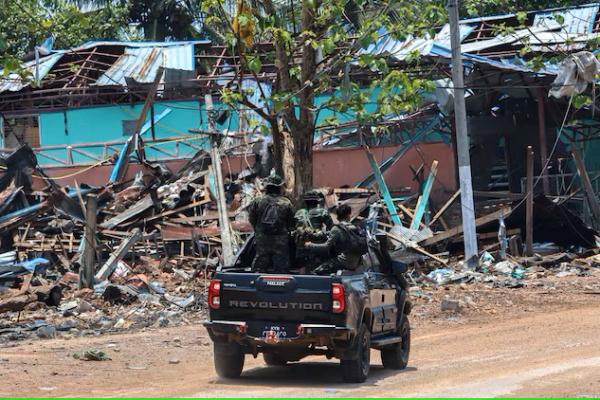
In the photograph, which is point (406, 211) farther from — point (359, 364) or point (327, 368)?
point (359, 364)

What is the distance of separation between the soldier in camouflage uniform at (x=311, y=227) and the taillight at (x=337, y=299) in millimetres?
985

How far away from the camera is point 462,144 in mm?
21625

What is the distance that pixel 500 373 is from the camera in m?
10.8

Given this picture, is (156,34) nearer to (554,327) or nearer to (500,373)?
(554,327)

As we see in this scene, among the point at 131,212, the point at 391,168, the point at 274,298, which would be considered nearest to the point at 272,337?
the point at 274,298

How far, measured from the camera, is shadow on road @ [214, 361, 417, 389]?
34.2 feet

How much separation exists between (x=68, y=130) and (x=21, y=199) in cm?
1318

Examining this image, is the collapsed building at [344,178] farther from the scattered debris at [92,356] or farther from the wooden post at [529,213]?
the scattered debris at [92,356]

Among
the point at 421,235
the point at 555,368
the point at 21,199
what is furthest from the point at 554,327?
the point at 21,199

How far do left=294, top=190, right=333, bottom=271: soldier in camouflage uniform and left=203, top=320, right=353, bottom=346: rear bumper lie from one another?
1131mm

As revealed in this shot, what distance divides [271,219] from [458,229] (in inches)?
540

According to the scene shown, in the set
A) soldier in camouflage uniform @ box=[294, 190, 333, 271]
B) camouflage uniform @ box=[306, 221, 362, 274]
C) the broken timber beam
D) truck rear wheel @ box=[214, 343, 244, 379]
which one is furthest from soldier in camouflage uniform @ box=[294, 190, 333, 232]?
the broken timber beam

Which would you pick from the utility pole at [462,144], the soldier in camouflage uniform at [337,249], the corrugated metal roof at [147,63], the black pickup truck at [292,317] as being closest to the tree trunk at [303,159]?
the soldier in camouflage uniform at [337,249]

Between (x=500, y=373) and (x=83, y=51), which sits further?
(x=83, y=51)
